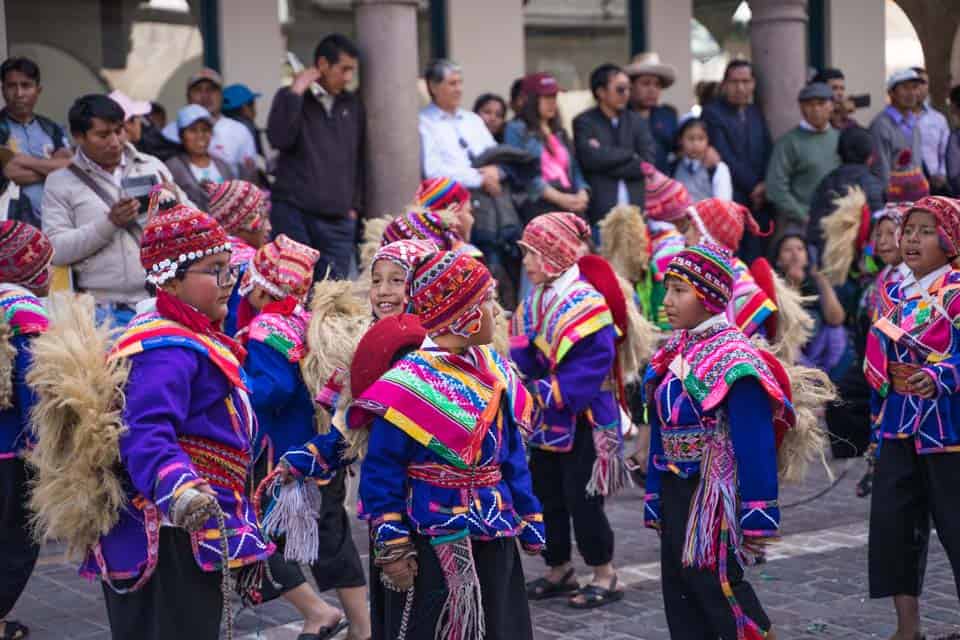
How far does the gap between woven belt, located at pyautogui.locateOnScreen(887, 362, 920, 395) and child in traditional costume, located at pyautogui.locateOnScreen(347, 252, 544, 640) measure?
6.90 feet

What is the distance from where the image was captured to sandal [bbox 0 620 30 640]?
6562 millimetres

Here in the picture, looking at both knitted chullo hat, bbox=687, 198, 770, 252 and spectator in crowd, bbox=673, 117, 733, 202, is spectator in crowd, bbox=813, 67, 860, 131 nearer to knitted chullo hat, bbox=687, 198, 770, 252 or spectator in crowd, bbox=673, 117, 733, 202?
spectator in crowd, bbox=673, 117, 733, 202

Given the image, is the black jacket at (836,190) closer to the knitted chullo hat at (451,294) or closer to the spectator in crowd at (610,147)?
the spectator in crowd at (610,147)

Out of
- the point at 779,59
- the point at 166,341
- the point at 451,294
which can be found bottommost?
the point at 166,341

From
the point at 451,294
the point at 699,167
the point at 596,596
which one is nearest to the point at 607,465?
the point at 596,596

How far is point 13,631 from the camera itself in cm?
660

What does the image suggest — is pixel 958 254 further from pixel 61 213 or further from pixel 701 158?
pixel 701 158

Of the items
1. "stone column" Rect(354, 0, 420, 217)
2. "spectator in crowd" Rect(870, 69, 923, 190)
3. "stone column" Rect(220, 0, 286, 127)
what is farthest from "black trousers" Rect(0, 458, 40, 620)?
"spectator in crowd" Rect(870, 69, 923, 190)

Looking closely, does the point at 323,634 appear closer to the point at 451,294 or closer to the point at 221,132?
the point at 451,294

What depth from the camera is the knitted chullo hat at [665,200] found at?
33.3ft

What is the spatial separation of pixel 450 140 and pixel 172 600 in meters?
7.01

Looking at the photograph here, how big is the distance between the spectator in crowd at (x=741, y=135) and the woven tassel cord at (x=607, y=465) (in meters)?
6.28

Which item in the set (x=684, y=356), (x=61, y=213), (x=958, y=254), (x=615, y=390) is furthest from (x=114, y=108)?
(x=958, y=254)

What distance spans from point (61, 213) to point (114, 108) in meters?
0.69
